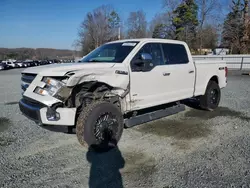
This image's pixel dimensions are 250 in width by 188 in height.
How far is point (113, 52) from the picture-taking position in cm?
494

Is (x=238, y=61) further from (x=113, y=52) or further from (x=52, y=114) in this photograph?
(x=52, y=114)

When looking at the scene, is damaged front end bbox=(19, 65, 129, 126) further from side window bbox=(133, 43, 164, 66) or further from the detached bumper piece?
side window bbox=(133, 43, 164, 66)

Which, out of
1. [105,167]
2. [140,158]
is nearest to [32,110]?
[105,167]

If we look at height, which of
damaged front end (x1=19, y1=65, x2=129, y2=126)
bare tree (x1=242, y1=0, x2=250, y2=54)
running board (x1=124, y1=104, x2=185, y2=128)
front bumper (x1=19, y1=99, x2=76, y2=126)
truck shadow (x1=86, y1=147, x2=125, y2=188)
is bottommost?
truck shadow (x1=86, y1=147, x2=125, y2=188)

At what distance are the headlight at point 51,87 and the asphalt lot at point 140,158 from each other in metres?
1.10

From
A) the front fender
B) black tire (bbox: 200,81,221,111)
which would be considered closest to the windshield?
the front fender

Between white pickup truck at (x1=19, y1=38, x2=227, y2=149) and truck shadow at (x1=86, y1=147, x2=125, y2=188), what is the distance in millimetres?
187

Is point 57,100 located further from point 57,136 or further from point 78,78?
point 57,136

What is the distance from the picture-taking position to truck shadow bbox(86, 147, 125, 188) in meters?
2.98

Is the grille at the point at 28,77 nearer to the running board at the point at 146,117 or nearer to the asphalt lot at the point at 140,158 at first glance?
the asphalt lot at the point at 140,158

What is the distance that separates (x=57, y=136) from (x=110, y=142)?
1.36 meters

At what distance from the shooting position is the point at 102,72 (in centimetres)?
391

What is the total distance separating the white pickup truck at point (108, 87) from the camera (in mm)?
3619

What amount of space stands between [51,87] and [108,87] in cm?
106
